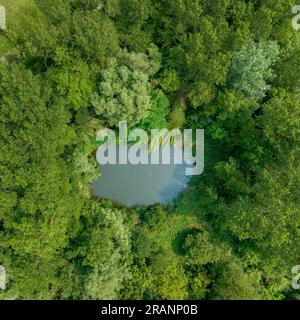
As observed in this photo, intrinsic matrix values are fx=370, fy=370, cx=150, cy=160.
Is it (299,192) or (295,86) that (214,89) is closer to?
(295,86)

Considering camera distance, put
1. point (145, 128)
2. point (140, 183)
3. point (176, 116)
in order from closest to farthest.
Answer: point (176, 116) < point (145, 128) < point (140, 183)

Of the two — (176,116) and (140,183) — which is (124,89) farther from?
(140,183)

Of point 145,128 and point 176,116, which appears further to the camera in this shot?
point 145,128

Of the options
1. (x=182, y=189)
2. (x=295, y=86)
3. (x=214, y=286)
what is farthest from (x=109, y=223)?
(x=295, y=86)

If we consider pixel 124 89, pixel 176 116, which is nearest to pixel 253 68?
pixel 176 116

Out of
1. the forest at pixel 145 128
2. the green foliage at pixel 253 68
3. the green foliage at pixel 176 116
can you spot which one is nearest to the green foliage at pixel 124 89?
the forest at pixel 145 128

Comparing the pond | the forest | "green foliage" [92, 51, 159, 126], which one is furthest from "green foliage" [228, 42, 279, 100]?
the pond

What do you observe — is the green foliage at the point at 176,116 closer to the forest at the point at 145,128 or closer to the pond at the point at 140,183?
the forest at the point at 145,128

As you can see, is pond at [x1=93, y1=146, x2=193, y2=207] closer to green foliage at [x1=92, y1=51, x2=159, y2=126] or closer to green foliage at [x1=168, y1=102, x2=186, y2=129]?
green foliage at [x1=168, y1=102, x2=186, y2=129]
